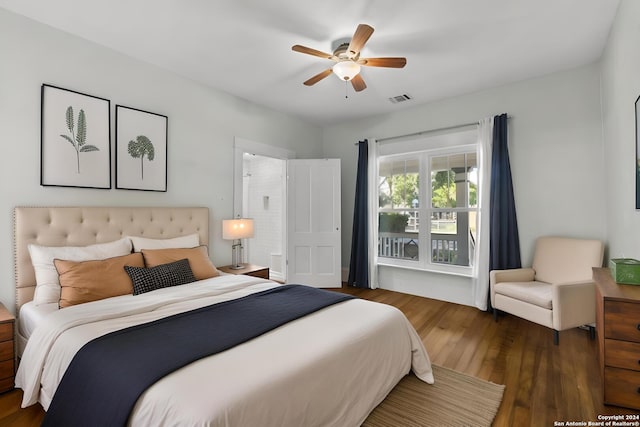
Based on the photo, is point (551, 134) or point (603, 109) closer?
point (603, 109)

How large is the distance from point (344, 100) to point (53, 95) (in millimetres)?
3083

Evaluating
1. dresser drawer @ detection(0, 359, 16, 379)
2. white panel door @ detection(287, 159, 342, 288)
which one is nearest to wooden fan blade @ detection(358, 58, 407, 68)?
white panel door @ detection(287, 159, 342, 288)

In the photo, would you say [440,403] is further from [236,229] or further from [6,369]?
[6,369]

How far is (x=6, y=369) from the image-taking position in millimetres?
Answer: 1969

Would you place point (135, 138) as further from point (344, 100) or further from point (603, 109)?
point (603, 109)

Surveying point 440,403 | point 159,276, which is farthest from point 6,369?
point 440,403

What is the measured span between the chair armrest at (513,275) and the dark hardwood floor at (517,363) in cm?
47

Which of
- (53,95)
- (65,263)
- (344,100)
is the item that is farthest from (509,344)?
(53,95)

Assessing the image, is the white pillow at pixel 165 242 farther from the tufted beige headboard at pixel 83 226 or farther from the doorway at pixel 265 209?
the doorway at pixel 265 209

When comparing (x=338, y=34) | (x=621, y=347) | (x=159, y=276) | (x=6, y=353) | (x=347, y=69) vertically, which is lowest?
(x=6, y=353)

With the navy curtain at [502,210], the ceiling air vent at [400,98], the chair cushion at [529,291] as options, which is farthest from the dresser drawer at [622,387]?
the ceiling air vent at [400,98]

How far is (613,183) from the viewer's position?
9.01 ft

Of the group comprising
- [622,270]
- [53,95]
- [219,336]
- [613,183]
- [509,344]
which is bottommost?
[509,344]

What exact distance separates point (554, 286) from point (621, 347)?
2.95ft
